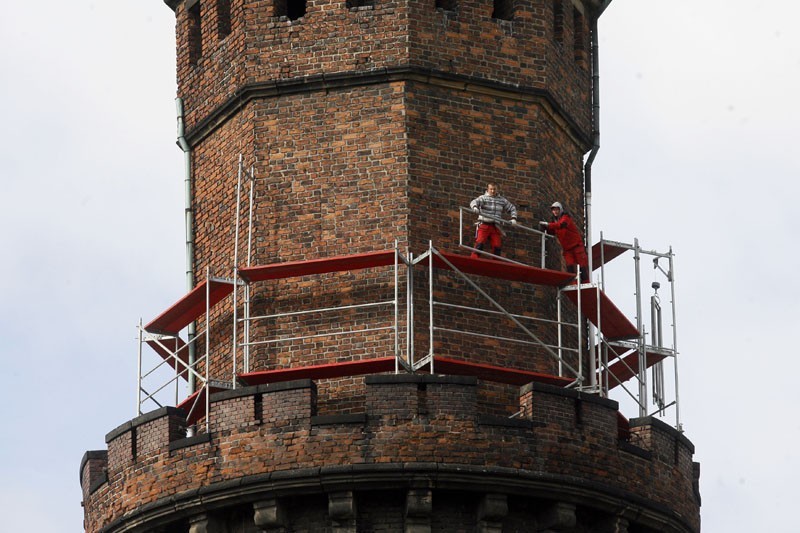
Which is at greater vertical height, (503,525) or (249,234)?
(249,234)

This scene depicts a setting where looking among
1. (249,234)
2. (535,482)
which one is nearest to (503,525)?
(535,482)

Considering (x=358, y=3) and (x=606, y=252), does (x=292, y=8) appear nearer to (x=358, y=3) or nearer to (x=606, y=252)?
(x=358, y=3)

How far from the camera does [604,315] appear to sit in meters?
39.7

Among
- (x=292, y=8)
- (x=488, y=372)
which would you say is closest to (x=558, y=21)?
(x=292, y=8)

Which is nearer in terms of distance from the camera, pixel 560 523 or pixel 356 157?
pixel 560 523

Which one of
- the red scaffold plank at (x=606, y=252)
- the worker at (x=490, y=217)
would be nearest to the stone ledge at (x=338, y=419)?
the worker at (x=490, y=217)

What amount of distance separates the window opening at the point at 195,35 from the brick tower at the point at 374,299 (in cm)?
3

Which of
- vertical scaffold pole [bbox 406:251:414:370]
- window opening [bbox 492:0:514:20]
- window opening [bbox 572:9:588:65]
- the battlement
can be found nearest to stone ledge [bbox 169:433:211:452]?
the battlement

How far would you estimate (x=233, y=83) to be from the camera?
4075cm

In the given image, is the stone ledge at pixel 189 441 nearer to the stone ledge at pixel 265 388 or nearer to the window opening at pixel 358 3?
the stone ledge at pixel 265 388

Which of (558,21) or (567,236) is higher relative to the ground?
(558,21)

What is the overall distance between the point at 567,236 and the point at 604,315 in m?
1.24

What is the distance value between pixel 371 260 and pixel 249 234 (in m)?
2.18

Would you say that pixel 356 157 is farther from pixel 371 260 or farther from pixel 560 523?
pixel 560 523
